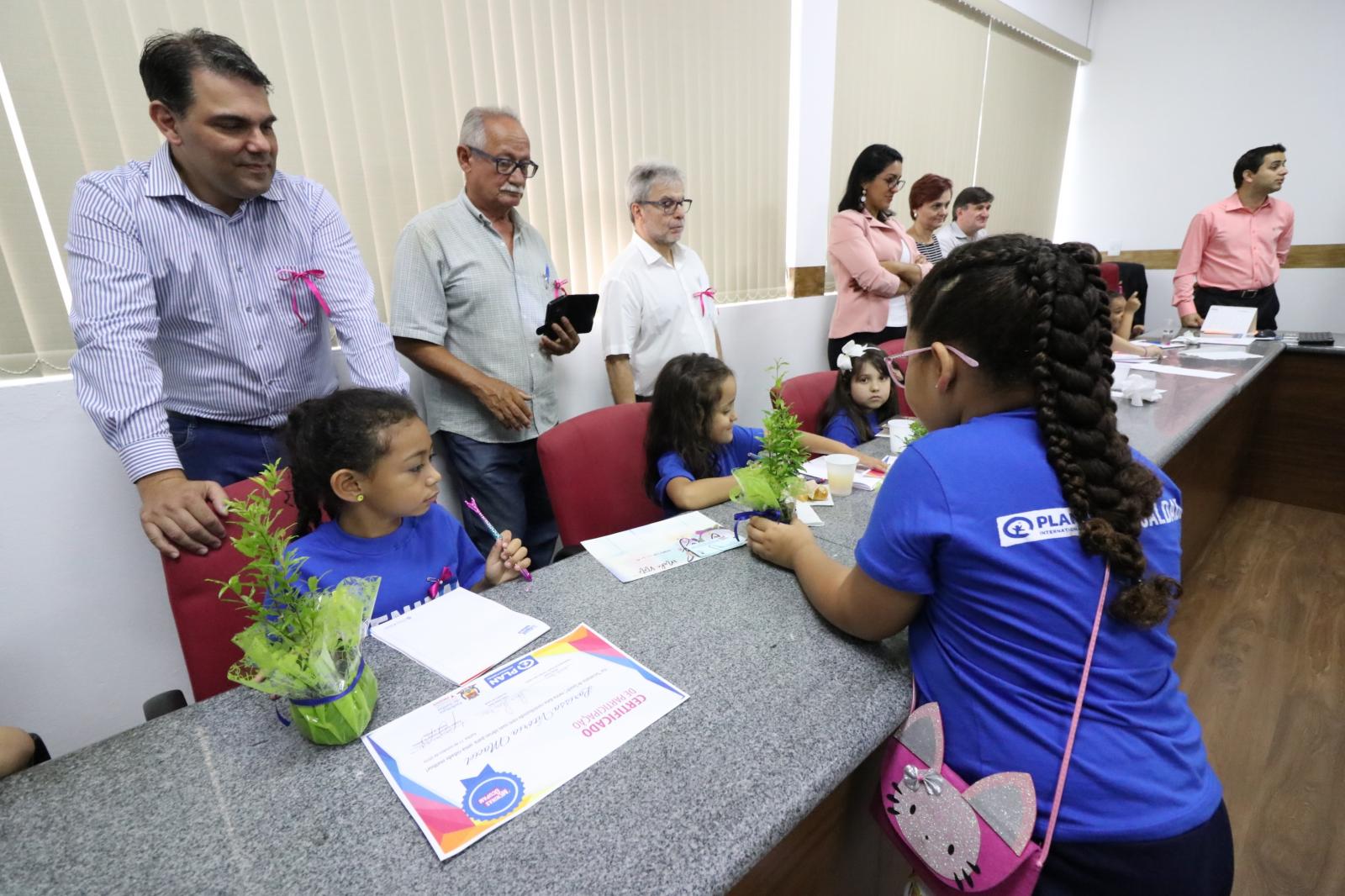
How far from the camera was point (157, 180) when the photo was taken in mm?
1308

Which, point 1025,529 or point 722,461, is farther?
point 722,461

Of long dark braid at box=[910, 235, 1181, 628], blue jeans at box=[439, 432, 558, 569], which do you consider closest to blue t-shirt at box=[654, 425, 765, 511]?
blue jeans at box=[439, 432, 558, 569]

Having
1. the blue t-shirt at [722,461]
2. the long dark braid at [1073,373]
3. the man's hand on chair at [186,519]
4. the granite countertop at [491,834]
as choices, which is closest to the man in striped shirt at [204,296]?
the man's hand on chair at [186,519]

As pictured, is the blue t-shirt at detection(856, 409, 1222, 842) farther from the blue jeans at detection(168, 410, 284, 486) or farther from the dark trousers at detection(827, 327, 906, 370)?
the dark trousers at detection(827, 327, 906, 370)

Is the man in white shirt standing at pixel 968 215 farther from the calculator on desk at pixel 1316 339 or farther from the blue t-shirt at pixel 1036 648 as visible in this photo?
the blue t-shirt at pixel 1036 648

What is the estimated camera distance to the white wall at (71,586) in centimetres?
153

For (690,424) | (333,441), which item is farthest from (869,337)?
(333,441)

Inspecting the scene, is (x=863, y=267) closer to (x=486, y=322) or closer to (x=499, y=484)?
(x=486, y=322)

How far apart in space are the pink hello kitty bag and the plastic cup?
2.51 feet

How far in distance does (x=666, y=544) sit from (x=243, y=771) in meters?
0.76

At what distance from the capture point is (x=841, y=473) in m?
1.54

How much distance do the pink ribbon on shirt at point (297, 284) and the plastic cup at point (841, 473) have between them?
4.13 feet

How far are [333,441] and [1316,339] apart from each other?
4740 mm

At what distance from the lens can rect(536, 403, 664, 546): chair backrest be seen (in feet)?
5.28
